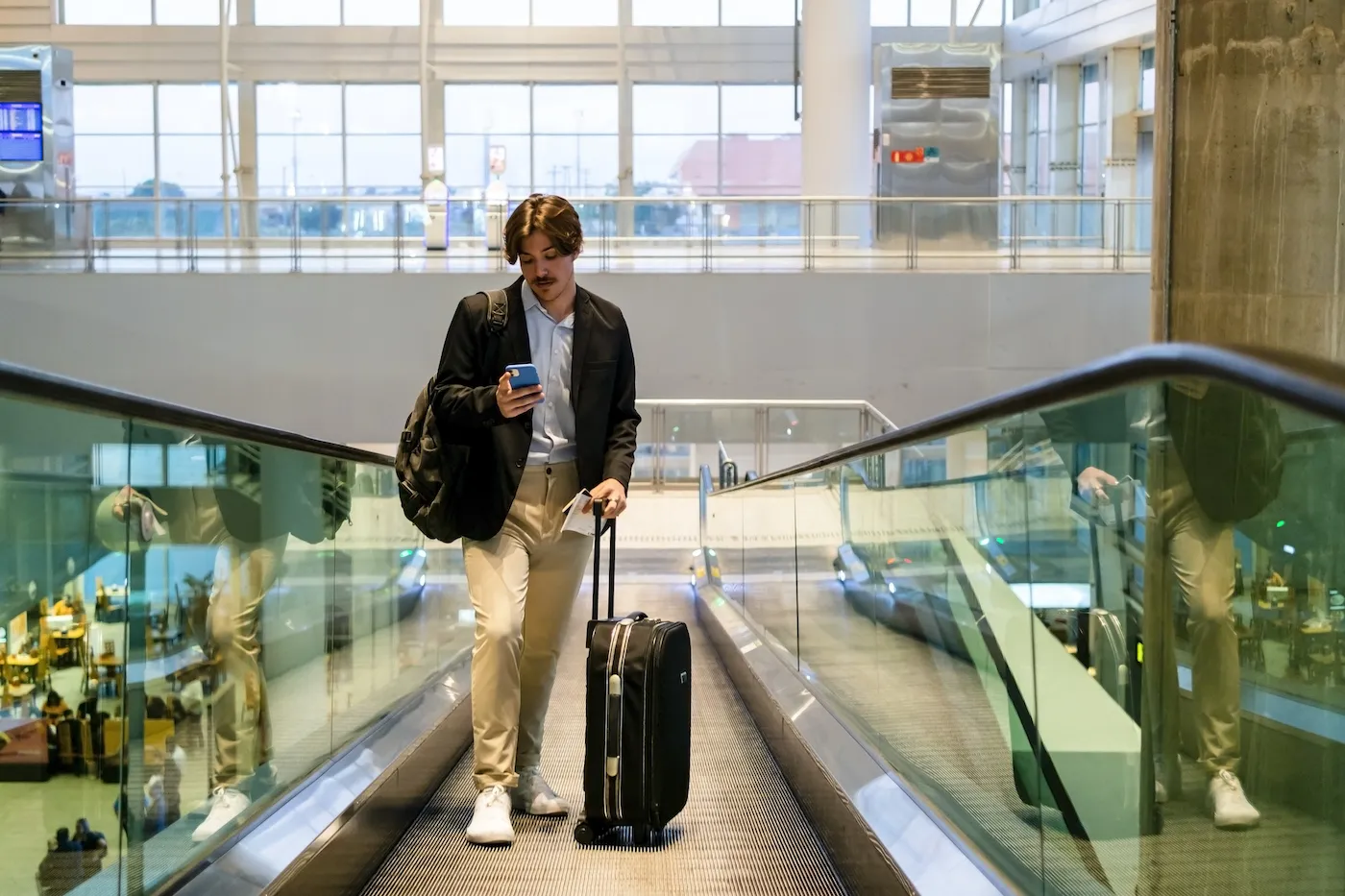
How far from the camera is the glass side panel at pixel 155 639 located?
2.12 m

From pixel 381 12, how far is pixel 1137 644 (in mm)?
26211

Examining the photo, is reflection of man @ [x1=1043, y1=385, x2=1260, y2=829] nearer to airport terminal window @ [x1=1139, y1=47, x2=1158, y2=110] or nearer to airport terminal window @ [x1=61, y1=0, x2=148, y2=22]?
airport terminal window @ [x1=1139, y1=47, x2=1158, y2=110]

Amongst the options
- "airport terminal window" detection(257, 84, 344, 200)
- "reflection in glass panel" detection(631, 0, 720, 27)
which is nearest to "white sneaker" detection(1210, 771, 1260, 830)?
"reflection in glass panel" detection(631, 0, 720, 27)

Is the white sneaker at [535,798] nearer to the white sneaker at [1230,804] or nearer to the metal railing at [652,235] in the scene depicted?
the white sneaker at [1230,804]

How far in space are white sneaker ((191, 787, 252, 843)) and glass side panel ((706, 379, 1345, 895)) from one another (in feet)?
4.98

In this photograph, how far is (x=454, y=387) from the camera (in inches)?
Result: 149

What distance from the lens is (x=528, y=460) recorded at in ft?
12.9

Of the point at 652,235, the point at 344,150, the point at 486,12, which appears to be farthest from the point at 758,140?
the point at 652,235

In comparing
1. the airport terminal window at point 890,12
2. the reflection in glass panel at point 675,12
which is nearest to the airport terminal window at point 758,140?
the reflection in glass panel at point 675,12

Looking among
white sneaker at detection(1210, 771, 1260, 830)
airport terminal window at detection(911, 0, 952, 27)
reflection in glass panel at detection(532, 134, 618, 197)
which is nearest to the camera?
white sneaker at detection(1210, 771, 1260, 830)

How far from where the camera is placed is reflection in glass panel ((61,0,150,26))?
26.4 metres

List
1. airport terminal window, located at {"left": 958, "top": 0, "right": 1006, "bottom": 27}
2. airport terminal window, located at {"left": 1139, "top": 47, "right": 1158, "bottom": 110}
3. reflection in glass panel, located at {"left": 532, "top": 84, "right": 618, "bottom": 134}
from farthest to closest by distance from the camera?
reflection in glass panel, located at {"left": 532, "top": 84, "right": 618, "bottom": 134}, airport terminal window, located at {"left": 958, "top": 0, "right": 1006, "bottom": 27}, airport terminal window, located at {"left": 1139, "top": 47, "right": 1158, "bottom": 110}

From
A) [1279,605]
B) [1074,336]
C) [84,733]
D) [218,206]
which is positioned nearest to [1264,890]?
[1279,605]

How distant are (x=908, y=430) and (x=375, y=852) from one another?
5.49 ft
